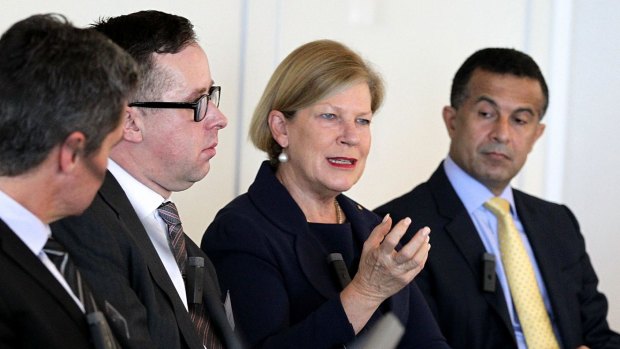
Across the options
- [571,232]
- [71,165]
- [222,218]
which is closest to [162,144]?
[222,218]

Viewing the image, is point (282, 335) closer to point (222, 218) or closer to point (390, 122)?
point (222, 218)

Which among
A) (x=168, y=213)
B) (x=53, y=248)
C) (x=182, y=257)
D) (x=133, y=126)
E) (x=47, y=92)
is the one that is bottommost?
(x=182, y=257)

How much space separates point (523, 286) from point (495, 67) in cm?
85

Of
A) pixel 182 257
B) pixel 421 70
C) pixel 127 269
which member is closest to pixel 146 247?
pixel 127 269

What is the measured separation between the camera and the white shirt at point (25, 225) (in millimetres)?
1858

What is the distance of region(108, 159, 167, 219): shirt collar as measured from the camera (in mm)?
2598

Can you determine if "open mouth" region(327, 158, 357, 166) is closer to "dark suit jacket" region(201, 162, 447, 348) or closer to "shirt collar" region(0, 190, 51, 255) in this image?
"dark suit jacket" region(201, 162, 447, 348)

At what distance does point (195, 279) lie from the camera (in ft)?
8.77

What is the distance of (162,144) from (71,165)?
76 cm

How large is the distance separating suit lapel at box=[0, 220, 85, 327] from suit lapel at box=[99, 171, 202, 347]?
50 centimetres

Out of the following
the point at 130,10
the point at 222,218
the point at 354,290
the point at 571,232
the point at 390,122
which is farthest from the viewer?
the point at 390,122

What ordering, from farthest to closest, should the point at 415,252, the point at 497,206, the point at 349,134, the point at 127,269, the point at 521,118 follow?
the point at 521,118
the point at 497,206
the point at 349,134
the point at 415,252
the point at 127,269

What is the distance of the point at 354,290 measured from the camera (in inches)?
113

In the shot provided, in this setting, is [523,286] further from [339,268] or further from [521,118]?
[339,268]
